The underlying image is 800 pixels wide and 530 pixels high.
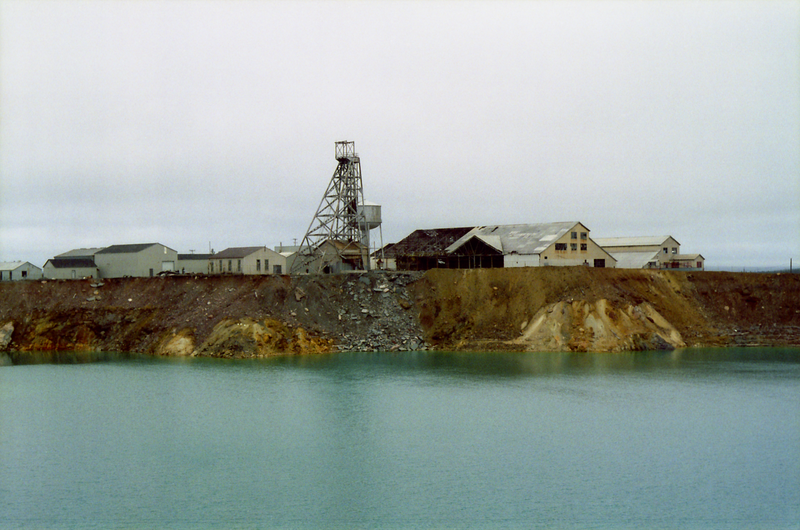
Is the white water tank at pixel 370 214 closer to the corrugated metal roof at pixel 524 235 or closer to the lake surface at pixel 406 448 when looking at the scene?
the corrugated metal roof at pixel 524 235

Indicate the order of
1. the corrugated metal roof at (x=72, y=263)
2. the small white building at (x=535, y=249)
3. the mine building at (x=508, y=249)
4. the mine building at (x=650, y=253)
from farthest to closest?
the mine building at (x=650, y=253) < the corrugated metal roof at (x=72, y=263) < the mine building at (x=508, y=249) < the small white building at (x=535, y=249)

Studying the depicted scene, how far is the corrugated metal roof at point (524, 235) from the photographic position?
88375 millimetres

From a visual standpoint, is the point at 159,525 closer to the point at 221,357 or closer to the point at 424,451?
the point at 424,451

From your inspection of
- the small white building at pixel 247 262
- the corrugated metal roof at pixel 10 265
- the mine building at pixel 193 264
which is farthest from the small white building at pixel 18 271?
the small white building at pixel 247 262

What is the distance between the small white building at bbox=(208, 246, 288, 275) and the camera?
93.1 metres

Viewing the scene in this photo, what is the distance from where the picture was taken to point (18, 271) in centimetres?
10044

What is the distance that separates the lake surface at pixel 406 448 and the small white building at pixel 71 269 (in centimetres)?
3350

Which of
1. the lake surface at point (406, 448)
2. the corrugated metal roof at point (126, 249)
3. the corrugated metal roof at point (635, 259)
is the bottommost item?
the lake surface at point (406, 448)

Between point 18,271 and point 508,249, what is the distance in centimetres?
7098

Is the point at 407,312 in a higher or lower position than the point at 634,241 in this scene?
lower

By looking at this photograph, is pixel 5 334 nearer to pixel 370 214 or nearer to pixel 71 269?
pixel 71 269

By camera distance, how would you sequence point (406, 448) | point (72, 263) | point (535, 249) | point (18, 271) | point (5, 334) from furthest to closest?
point (18, 271)
point (72, 263)
point (535, 249)
point (5, 334)
point (406, 448)

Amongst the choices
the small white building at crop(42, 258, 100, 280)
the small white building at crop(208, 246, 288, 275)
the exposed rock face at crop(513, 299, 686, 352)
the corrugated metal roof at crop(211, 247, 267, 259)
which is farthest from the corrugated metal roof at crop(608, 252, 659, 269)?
the small white building at crop(42, 258, 100, 280)

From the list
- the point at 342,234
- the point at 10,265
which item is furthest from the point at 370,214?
the point at 10,265
